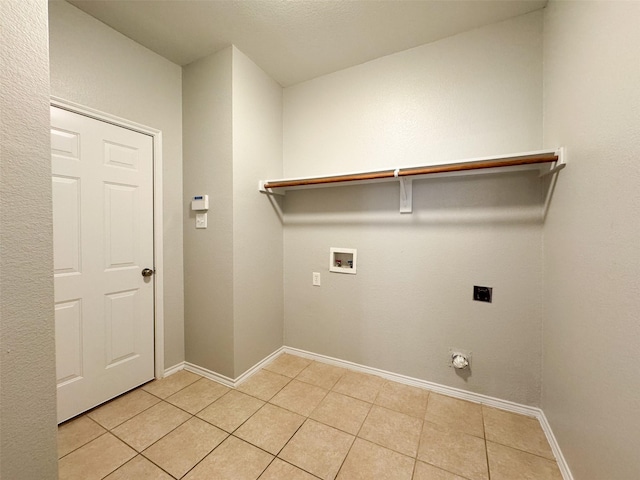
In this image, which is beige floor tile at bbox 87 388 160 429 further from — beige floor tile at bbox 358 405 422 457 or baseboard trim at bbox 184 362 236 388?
beige floor tile at bbox 358 405 422 457

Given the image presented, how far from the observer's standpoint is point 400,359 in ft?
6.70

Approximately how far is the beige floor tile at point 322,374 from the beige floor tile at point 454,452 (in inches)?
29.2

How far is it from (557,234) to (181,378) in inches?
111

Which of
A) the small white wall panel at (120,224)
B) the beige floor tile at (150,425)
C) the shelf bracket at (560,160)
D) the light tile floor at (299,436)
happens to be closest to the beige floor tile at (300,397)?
the light tile floor at (299,436)

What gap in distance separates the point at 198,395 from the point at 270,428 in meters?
0.68

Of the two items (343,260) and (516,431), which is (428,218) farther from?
(516,431)

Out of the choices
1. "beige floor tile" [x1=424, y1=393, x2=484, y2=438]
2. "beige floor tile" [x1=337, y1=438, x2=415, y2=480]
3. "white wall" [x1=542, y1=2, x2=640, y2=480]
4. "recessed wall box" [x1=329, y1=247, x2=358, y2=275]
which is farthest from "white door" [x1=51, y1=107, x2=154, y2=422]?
"white wall" [x1=542, y1=2, x2=640, y2=480]

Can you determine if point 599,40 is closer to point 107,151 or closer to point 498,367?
point 498,367

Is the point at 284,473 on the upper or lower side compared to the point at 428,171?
lower

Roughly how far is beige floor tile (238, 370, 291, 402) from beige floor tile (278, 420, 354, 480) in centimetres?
43

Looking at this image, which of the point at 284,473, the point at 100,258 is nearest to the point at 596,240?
the point at 284,473

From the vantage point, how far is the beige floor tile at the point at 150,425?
57.5 inches

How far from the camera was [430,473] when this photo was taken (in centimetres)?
128

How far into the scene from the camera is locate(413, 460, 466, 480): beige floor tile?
125cm
